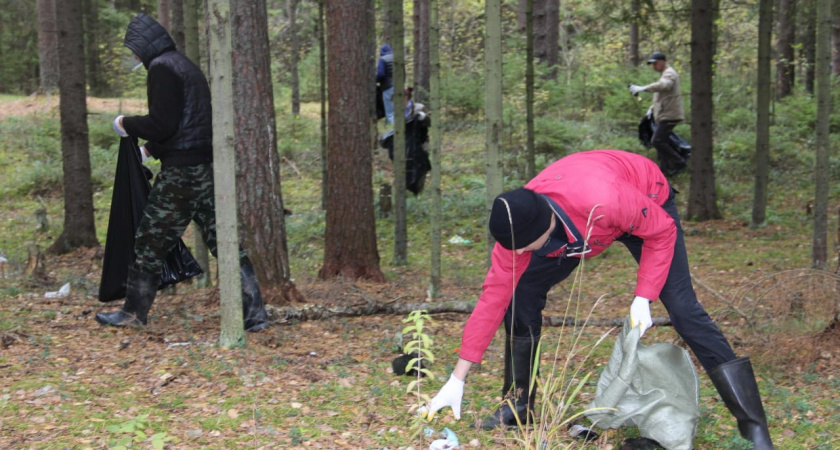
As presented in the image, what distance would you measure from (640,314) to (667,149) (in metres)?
9.23

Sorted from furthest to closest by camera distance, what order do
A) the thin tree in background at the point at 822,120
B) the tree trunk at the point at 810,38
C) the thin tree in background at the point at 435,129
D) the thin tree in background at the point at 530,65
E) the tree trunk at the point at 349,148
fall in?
the tree trunk at the point at 810,38, the thin tree in background at the point at 530,65, the tree trunk at the point at 349,148, the thin tree in background at the point at 435,129, the thin tree in background at the point at 822,120

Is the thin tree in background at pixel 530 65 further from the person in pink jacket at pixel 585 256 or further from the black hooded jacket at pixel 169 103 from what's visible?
the person in pink jacket at pixel 585 256

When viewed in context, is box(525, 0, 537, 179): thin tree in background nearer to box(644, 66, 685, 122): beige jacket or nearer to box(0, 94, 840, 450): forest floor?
box(644, 66, 685, 122): beige jacket

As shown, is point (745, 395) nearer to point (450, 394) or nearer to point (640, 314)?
point (640, 314)

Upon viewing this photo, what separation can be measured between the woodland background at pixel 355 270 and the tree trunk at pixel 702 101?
1.3 inches

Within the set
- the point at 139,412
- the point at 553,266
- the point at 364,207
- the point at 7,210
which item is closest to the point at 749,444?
the point at 553,266

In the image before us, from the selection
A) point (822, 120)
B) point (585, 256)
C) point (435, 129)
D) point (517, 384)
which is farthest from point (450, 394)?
point (822, 120)

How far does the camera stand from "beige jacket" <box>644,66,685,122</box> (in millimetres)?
11312

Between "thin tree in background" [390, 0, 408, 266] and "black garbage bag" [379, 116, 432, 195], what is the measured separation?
170 centimetres

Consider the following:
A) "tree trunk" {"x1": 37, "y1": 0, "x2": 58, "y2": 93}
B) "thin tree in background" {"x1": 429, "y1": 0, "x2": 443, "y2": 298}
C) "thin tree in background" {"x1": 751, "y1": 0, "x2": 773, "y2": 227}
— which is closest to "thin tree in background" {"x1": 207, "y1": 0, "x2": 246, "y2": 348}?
"thin tree in background" {"x1": 429, "y1": 0, "x2": 443, "y2": 298}

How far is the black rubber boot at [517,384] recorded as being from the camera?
377 cm

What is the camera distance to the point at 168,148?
4.98m

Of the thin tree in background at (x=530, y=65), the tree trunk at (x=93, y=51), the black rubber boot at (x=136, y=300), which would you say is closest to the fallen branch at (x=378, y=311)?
the black rubber boot at (x=136, y=300)

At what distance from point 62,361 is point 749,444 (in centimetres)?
415
